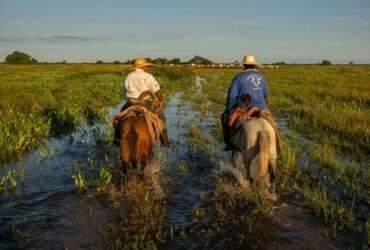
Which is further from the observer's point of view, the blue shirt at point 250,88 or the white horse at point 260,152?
the blue shirt at point 250,88

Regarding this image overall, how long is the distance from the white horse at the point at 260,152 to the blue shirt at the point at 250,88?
87cm

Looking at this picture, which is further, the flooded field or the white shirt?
the white shirt

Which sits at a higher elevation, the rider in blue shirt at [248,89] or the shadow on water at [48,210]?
the rider in blue shirt at [248,89]

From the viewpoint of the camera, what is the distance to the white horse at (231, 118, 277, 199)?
5.89 m

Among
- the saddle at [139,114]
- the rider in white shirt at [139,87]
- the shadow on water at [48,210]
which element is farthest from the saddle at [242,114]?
the shadow on water at [48,210]

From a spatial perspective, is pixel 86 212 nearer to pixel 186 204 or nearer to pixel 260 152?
pixel 186 204

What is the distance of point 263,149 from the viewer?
19.2ft

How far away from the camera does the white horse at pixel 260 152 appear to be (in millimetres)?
5895

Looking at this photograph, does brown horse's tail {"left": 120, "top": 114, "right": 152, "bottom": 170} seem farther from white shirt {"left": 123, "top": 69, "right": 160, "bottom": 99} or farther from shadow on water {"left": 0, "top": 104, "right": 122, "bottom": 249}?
white shirt {"left": 123, "top": 69, "right": 160, "bottom": 99}

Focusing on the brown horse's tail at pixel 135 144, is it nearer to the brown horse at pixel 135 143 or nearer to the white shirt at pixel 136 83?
the brown horse at pixel 135 143

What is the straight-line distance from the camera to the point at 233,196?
619 centimetres

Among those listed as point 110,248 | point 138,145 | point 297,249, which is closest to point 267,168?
point 297,249

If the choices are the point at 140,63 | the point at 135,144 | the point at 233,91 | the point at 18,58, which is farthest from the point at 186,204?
the point at 18,58

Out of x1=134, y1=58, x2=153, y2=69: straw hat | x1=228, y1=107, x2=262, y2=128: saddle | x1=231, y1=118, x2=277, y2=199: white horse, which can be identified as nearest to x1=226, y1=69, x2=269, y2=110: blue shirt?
x1=228, y1=107, x2=262, y2=128: saddle
